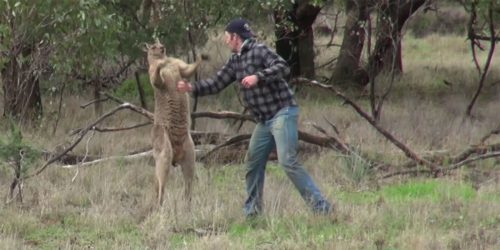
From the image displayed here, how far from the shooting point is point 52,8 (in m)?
10.2

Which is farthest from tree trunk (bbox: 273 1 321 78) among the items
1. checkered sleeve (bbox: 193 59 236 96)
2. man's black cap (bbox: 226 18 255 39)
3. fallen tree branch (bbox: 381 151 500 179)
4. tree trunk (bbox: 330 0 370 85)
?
man's black cap (bbox: 226 18 255 39)

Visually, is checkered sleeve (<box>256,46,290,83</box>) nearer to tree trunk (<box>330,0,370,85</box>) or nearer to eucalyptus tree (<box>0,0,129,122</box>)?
eucalyptus tree (<box>0,0,129,122</box>)

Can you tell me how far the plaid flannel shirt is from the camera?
801cm

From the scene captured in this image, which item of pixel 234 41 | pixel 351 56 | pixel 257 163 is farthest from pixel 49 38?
pixel 351 56

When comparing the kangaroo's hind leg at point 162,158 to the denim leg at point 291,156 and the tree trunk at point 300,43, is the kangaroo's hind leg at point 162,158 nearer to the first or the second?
the denim leg at point 291,156

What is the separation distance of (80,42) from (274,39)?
20.5 feet

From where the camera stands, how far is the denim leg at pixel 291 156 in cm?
796

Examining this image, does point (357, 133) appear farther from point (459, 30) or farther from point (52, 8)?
point (459, 30)

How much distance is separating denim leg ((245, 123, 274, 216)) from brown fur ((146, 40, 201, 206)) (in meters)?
0.67

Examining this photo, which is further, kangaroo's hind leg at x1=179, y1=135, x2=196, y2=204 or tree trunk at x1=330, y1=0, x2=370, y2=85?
tree trunk at x1=330, y1=0, x2=370, y2=85

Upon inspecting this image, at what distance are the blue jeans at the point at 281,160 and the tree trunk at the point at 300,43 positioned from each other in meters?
9.76

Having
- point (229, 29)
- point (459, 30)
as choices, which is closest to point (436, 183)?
point (229, 29)

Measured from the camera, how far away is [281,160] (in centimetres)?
802

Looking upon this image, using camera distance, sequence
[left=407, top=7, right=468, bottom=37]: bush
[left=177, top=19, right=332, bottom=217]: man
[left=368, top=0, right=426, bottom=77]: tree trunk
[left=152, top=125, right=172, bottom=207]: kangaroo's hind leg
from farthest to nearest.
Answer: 1. [left=407, top=7, right=468, bottom=37]: bush
2. [left=368, top=0, right=426, bottom=77]: tree trunk
3. [left=152, top=125, right=172, bottom=207]: kangaroo's hind leg
4. [left=177, top=19, right=332, bottom=217]: man
